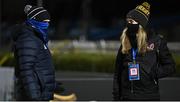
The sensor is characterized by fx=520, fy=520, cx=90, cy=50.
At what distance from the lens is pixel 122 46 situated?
17.4 ft

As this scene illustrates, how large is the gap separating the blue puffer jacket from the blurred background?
19.7 ft

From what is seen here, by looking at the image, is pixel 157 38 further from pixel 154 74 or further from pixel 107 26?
pixel 107 26

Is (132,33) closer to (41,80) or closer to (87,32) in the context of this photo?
(41,80)

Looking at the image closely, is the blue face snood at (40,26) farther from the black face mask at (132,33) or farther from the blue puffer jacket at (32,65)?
the black face mask at (132,33)

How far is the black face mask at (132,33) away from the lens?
520 cm

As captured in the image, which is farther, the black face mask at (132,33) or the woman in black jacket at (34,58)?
the black face mask at (132,33)

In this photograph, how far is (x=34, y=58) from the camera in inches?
193

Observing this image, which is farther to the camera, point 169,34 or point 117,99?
point 169,34

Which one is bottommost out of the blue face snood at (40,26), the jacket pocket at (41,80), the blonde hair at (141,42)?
the jacket pocket at (41,80)

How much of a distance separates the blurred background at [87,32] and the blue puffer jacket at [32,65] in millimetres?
6005

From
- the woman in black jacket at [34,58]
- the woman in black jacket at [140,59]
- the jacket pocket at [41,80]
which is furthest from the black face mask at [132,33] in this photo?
the jacket pocket at [41,80]

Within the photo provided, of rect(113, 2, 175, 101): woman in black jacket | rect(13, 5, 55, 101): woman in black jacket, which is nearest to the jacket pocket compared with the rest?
rect(13, 5, 55, 101): woman in black jacket

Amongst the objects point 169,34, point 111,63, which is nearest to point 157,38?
point 111,63

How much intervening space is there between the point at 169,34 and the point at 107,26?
26.3ft
